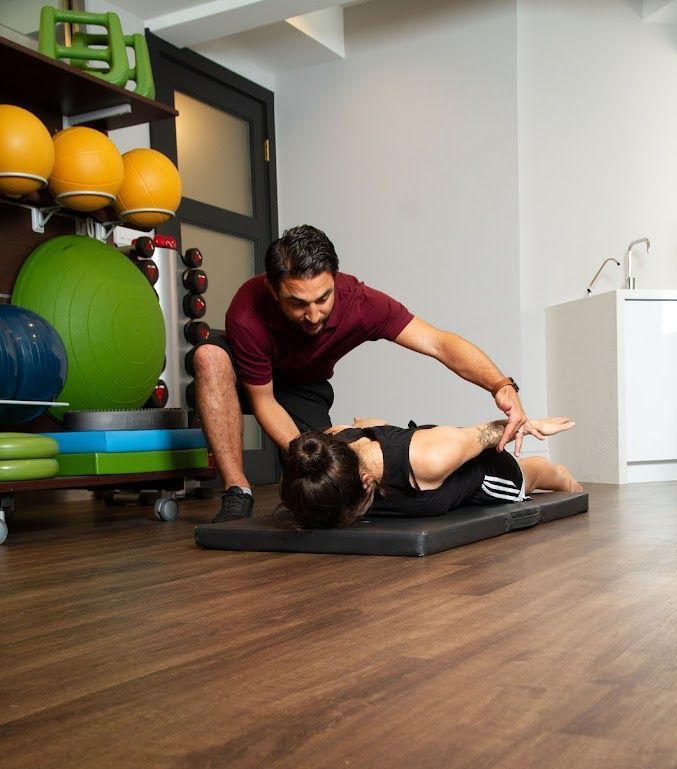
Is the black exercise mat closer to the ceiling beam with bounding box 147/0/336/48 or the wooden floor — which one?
the wooden floor

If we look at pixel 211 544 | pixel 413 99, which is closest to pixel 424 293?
pixel 413 99

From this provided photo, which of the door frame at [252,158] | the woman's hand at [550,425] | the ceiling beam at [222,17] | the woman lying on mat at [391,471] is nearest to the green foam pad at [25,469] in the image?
the woman lying on mat at [391,471]

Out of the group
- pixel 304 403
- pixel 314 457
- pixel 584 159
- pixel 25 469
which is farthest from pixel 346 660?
pixel 584 159

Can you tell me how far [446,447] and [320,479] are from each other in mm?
352

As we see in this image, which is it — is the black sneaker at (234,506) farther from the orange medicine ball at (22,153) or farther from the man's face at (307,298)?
the orange medicine ball at (22,153)

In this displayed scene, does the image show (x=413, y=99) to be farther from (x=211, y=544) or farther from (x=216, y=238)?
(x=211, y=544)

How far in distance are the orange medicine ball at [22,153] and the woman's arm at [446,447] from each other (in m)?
1.58

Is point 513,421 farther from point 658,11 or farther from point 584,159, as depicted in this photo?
point 658,11

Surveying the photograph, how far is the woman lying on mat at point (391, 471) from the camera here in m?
2.04

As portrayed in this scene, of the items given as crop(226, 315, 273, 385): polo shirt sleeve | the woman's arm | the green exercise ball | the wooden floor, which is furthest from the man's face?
the green exercise ball

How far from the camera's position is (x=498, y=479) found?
2.53m

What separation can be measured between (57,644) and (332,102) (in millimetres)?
4419

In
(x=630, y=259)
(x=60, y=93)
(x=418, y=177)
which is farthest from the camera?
(x=418, y=177)

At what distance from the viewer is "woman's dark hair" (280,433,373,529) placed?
202 cm
